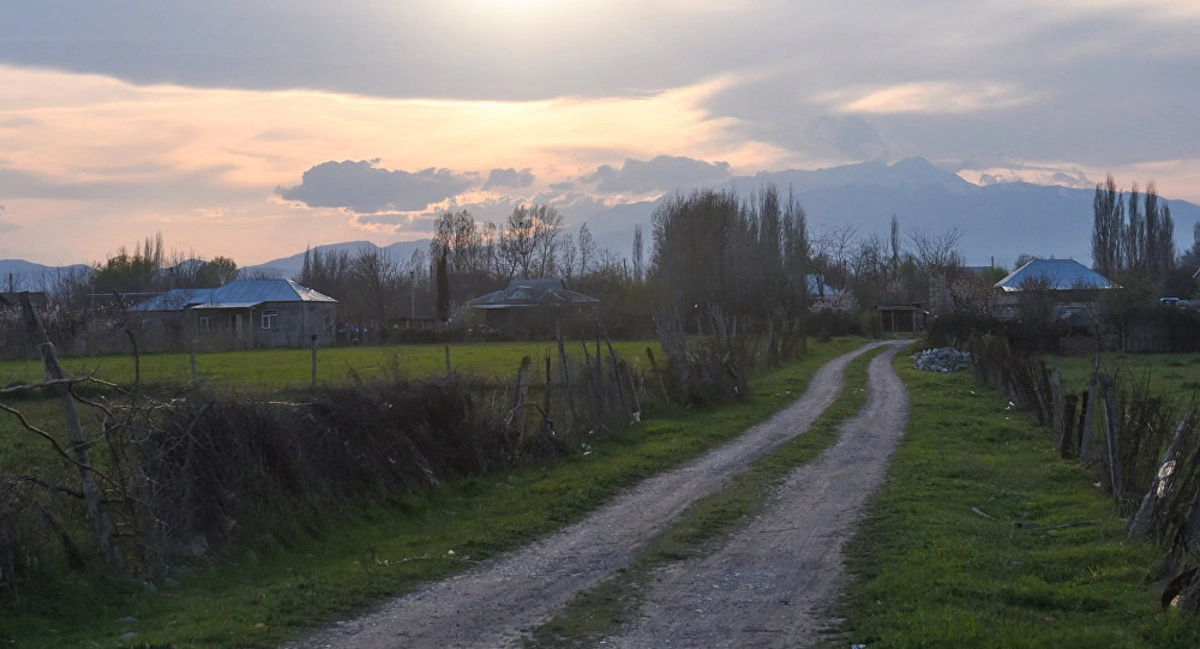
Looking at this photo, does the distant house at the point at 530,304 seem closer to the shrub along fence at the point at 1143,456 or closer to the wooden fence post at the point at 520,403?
the wooden fence post at the point at 520,403

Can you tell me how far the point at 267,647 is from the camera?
754cm

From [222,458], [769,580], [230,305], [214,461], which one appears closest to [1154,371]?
[769,580]

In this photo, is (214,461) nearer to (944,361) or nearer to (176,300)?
(944,361)

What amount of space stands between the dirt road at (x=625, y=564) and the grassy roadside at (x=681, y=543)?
171 millimetres

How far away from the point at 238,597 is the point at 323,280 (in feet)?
382

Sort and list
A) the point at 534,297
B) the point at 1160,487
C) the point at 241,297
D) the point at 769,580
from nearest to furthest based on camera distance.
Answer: the point at 769,580, the point at 1160,487, the point at 241,297, the point at 534,297

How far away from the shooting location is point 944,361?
139ft

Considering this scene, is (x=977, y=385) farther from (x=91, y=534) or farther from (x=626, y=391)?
(x=91, y=534)

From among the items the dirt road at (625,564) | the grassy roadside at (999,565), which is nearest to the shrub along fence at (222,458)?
the dirt road at (625,564)

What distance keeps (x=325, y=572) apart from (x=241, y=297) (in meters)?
77.8

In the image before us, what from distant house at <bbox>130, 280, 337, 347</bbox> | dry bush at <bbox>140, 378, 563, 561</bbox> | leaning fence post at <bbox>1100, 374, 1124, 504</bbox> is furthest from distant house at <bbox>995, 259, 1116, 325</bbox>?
dry bush at <bbox>140, 378, 563, 561</bbox>

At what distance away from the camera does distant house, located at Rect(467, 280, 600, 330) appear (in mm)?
76625

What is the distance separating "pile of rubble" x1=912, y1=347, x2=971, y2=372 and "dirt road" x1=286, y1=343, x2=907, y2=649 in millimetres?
25213

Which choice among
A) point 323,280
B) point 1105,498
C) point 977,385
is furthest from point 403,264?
point 1105,498
